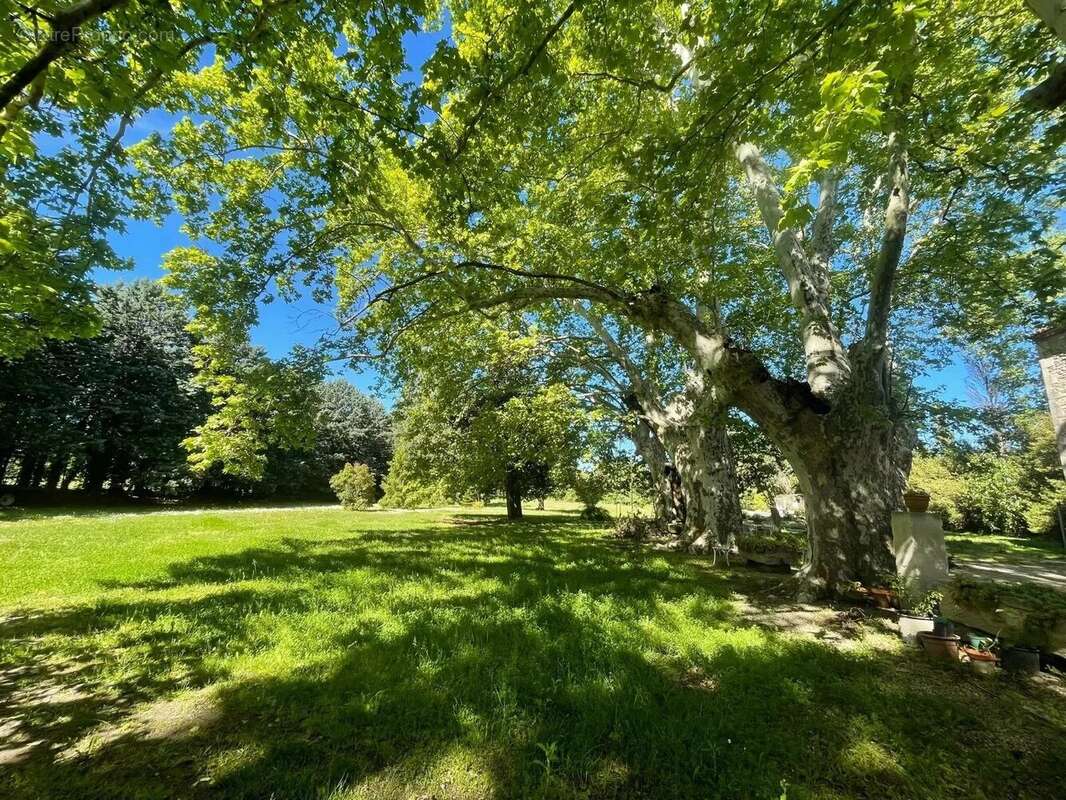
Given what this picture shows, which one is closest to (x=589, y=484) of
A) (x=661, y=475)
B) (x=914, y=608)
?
(x=661, y=475)

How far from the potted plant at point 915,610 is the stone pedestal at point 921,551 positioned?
0.32 feet

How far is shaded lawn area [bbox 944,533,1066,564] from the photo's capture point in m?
10.4

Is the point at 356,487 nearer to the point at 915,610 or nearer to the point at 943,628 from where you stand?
the point at 915,610

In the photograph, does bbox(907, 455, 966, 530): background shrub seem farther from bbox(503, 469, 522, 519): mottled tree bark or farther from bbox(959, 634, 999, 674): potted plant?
bbox(959, 634, 999, 674): potted plant

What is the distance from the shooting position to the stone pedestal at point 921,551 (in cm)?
491

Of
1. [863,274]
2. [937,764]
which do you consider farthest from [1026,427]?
[937,764]

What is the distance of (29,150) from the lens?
3.94m

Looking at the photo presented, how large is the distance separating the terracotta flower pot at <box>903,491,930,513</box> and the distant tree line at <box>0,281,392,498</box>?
1956 cm

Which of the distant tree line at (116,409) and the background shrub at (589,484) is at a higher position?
the distant tree line at (116,409)

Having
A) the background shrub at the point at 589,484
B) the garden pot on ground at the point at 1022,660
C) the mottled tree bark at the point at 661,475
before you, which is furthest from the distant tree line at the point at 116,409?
the garden pot on ground at the point at 1022,660

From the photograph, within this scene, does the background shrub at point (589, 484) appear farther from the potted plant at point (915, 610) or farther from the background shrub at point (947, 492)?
the background shrub at point (947, 492)

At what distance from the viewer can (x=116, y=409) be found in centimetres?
2161

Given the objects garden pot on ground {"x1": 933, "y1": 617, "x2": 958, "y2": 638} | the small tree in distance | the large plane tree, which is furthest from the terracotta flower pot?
the small tree in distance

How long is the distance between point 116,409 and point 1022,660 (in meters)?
31.5
